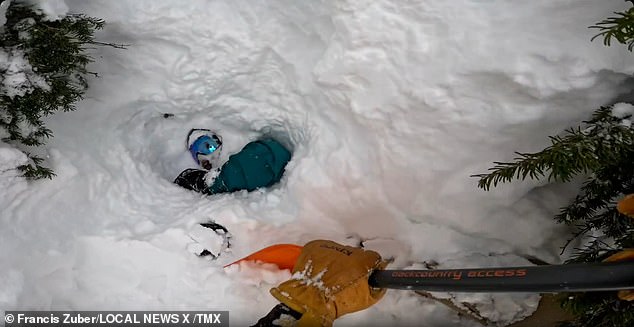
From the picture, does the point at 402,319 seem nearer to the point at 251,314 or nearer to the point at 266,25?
the point at 251,314

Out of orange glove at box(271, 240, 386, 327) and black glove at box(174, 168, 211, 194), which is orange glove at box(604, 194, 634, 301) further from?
black glove at box(174, 168, 211, 194)

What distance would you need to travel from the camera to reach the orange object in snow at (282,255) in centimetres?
243

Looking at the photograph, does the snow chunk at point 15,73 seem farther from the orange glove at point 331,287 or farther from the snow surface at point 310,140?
the orange glove at point 331,287

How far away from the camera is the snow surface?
1848mm

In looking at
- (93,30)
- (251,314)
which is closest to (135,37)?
(93,30)

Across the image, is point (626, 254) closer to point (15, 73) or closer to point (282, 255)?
point (282, 255)

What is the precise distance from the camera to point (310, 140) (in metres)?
2.64

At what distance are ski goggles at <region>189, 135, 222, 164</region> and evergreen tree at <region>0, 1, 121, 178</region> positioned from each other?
2.52 ft

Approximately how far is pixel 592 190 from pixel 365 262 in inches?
31.4

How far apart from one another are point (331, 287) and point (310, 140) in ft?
3.12

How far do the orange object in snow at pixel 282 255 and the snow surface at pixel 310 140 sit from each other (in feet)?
0.18

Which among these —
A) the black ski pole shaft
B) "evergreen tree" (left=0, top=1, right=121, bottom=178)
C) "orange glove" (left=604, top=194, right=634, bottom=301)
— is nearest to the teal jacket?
"evergreen tree" (left=0, top=1, right=121, bottom=178)

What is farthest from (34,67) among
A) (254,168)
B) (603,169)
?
(603,169)

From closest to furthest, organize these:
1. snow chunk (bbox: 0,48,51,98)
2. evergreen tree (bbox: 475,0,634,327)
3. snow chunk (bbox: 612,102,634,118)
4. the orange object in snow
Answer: evergreen tree (bbox: 475,0,634,327) < snow chunk (bbox: 612,102,634,118) < snow chunk (bbox: 0,48,51,98) < the orange object in snow
